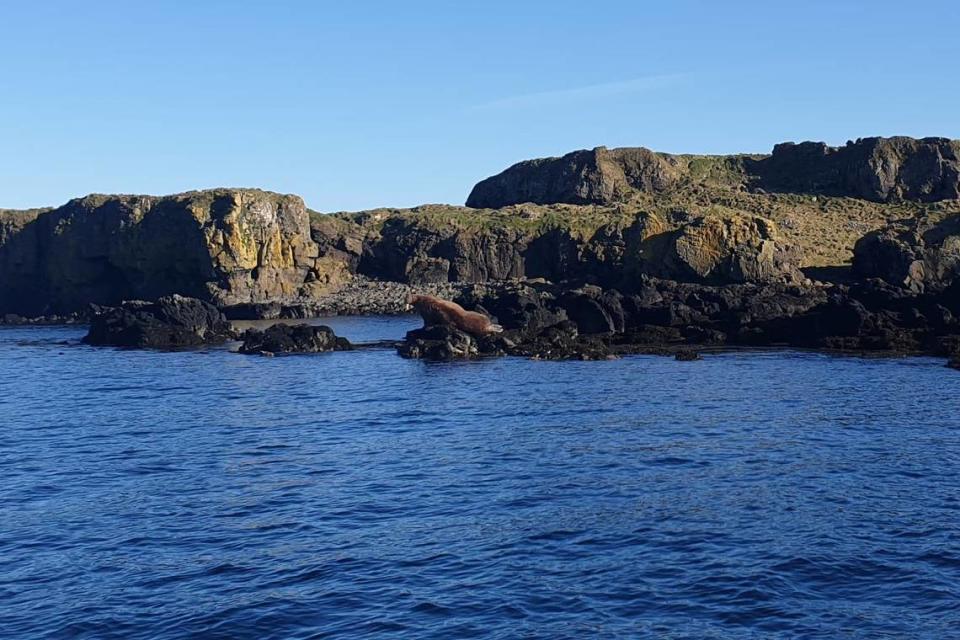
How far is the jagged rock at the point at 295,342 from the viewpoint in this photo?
6022 cm

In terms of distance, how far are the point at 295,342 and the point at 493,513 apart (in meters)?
40.9

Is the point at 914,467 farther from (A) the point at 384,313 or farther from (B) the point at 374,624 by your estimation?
(A) the point at 384,313

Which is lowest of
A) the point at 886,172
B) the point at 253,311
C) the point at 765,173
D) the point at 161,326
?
the point at 161,326

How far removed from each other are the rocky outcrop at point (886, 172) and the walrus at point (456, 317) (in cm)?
7274

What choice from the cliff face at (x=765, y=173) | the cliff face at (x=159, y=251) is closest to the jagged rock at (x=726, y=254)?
the cliff face at (x=159, y=251)

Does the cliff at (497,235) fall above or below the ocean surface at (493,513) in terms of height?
above

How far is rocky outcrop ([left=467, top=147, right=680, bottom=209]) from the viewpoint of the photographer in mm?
126688

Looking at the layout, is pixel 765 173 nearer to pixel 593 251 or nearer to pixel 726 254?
pixel 593 251

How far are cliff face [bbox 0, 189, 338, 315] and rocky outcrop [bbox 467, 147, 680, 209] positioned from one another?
38.0 m

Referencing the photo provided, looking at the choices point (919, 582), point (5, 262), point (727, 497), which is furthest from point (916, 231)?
point (5, 262)

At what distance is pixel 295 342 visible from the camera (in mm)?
61062

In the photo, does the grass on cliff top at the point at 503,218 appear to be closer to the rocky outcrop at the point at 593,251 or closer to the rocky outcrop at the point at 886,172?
the rocky outcrop at the point at 593,251

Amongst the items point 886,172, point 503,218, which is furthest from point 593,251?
point 886,172

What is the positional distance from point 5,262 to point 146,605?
10745cm
